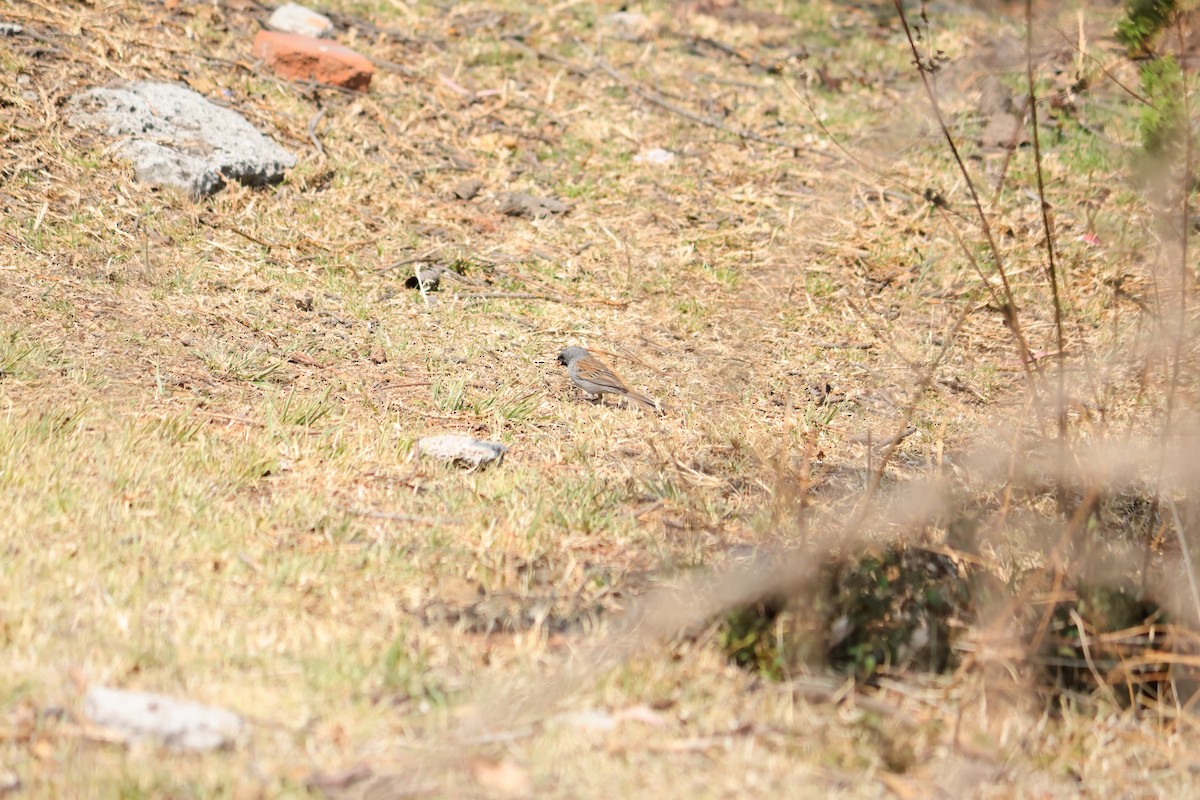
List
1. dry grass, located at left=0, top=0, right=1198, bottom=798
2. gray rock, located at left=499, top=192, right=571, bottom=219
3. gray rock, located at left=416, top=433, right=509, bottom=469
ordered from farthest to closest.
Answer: gray rock, located at left=499, top=192, right=571, bottom=219 < gray rock, located at left=416, top=433, right=509, bottom=469 < dry grass, located at left=0, top=0, right=1198, bottom=798

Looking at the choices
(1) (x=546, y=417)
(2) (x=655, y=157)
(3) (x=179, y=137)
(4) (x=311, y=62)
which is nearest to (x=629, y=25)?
(2) (x=655, y=157)

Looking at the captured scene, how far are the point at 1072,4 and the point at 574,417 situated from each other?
678 cm

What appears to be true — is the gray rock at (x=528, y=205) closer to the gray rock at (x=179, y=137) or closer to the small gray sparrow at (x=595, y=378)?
the gray rock at (x=179, y=137)

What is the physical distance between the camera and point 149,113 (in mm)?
5188

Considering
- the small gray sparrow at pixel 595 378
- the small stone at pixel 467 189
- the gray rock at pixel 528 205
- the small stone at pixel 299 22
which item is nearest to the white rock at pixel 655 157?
the gray rock at pixel 528 205

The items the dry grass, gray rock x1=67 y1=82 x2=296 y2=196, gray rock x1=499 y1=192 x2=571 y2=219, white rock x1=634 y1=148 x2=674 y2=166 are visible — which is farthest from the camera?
white rock x1=634 y1=148 x2=674 y2=166

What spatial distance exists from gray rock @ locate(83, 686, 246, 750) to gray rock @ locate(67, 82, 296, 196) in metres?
3.17

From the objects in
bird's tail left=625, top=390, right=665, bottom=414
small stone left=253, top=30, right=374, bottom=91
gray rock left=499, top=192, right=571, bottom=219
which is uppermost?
small stone left=253, top=30, right=374, bottom=91

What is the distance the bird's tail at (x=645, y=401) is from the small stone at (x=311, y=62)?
291 cm

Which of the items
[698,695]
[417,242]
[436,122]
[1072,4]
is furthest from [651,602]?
[1072,4]

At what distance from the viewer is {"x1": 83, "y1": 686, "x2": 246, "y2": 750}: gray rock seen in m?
2.20

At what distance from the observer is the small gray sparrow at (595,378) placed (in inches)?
162

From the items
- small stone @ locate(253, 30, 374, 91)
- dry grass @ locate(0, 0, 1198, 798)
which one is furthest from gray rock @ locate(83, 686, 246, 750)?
small stone @ locate(253, 30, 374, 91)

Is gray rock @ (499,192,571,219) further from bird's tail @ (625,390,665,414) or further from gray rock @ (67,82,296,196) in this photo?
bird's tail @ (625,390,665,414)
